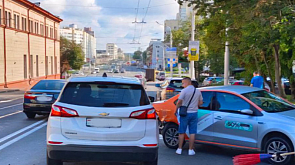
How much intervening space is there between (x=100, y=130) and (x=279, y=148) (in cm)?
361

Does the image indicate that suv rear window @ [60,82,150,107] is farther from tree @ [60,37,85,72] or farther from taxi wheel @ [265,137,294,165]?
tree @ [60,37,85,72]

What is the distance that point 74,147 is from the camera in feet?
18.5

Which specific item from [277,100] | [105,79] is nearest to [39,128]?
[105,79]

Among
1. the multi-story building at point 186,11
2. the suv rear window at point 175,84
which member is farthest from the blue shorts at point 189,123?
the suv rear window at point 175,84

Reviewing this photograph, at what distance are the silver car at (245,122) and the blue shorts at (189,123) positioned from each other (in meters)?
0.28

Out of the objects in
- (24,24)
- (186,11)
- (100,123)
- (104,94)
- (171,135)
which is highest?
(186,11)

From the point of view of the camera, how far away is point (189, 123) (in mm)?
8125

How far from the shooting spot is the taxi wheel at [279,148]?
7.08 metres

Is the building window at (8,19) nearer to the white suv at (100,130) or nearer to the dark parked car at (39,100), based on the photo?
the dark parked car at (39,100)

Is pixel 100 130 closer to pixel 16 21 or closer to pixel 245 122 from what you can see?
pixel 245 122

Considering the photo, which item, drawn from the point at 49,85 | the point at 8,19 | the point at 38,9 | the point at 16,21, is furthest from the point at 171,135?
the point at 38,9

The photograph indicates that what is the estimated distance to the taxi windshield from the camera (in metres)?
7.85

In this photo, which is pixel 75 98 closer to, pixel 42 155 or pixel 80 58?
→ pixel 42 155

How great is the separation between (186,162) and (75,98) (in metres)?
2.83
